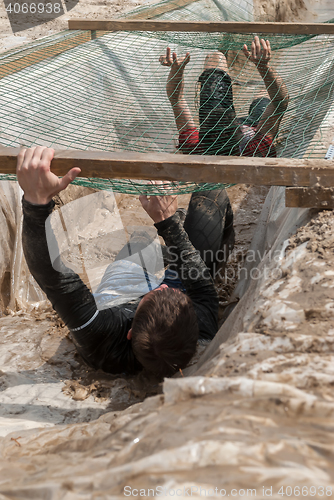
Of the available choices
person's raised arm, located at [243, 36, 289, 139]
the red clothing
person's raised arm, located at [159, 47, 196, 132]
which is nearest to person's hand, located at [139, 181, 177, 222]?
the red clothing

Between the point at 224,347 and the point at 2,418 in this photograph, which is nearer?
the point at 224,347

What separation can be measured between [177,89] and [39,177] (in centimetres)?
186

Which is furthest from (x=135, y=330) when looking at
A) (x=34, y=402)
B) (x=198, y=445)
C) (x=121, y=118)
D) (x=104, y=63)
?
(x=104, y=63)

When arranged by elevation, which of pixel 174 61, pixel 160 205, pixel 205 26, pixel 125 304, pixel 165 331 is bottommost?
pixel 125 304

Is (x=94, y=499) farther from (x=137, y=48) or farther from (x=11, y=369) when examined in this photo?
(x=137, y=48)

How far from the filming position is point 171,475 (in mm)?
666

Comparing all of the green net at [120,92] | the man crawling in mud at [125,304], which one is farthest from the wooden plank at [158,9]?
the man crawling in mud at [125,304]

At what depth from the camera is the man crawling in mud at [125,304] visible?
1.36 m

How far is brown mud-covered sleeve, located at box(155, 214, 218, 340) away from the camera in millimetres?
1883

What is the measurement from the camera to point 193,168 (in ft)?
4.65

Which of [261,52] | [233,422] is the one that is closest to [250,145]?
[261,52]

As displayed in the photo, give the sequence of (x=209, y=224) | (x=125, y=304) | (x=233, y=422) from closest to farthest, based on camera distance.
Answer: (x=233, y=422) < (x=125, y=304) < (x=209, y=224)

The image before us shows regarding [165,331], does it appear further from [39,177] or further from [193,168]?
[39,177]

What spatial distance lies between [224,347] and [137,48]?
3588 mm
